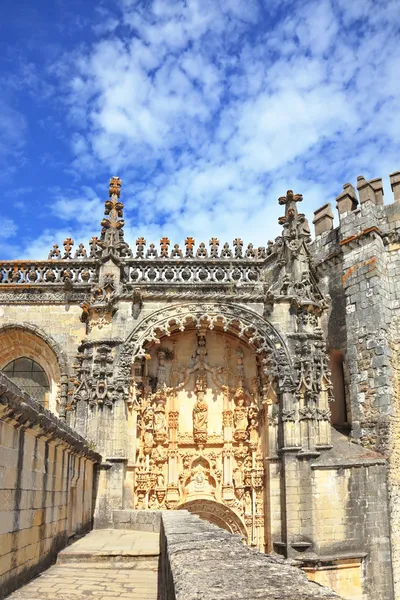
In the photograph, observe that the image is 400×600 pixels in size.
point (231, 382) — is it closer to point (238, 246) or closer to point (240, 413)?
point (240, 413)

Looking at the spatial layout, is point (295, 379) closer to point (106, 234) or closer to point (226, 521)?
point (226, 521)

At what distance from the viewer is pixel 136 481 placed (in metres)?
13.5

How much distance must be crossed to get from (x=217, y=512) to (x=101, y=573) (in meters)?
7.58

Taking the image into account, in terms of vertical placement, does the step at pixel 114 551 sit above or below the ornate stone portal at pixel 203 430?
below

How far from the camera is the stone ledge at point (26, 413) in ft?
16.2

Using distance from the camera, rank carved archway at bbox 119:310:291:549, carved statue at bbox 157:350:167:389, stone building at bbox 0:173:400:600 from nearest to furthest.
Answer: stone building at bbox 0:173:400:600 < carved archway at bbox 119:310:291:549 < carved statue at bbox 157:350:167:389

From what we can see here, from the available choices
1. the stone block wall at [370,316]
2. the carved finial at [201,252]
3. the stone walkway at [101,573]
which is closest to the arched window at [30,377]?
the carved finial at [201,252]

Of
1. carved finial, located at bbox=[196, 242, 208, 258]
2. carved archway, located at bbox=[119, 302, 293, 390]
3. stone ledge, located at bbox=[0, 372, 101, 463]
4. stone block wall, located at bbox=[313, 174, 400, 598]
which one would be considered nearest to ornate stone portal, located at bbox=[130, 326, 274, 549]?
carved archway, located at bbox=[119, 302, 293, 390]

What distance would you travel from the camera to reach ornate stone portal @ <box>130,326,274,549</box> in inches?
543

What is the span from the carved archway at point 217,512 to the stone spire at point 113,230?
6.22 metres

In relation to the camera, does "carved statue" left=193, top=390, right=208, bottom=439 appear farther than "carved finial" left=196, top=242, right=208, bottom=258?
No

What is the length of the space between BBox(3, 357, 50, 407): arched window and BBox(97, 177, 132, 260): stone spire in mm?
3667

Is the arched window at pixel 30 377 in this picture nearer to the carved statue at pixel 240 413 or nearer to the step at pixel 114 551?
the carved statue at pixel 240 413

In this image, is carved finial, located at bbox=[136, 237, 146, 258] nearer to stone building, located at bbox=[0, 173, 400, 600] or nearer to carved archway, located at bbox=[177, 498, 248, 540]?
stone building, located at bbox=[0, 173, 400, 600]
